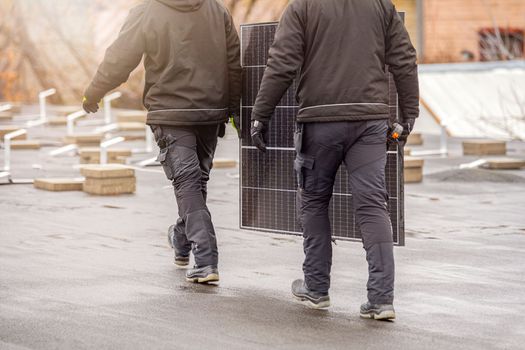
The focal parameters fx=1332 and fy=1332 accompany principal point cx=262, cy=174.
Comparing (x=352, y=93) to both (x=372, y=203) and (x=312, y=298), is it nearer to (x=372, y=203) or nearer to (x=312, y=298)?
(x=372, y=203)

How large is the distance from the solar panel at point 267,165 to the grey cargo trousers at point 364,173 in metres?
1.12

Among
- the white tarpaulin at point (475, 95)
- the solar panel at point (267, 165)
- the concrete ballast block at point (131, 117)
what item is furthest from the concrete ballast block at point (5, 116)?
the solar panel at point (267, 165)

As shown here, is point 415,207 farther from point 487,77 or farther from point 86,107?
point 487,77

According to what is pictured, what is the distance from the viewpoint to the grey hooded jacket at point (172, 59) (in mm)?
8602

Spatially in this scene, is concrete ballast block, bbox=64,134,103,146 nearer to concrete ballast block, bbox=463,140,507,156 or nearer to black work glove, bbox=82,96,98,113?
concrete ballast block, bbox=463,140,507,156

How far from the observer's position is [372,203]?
296 inches

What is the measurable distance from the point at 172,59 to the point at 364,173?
176 cm

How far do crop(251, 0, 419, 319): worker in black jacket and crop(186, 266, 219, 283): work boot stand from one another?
1.25 meters

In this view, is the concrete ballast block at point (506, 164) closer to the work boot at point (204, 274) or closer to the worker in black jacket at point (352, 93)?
the work boot at point (204, 274)

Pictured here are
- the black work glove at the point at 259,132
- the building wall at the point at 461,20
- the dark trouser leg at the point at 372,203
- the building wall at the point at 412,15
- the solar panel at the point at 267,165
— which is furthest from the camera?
the building wall at the point at 412,15

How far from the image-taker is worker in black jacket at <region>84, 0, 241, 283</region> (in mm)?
8609

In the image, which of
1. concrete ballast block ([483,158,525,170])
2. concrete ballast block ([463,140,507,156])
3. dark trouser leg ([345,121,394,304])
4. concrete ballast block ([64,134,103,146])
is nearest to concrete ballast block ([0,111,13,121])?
concrete ballast block ([64,134,103,146])

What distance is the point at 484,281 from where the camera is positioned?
891cm

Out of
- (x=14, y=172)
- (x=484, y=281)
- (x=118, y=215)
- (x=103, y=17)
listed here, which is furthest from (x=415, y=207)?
(x=103, y=17)
